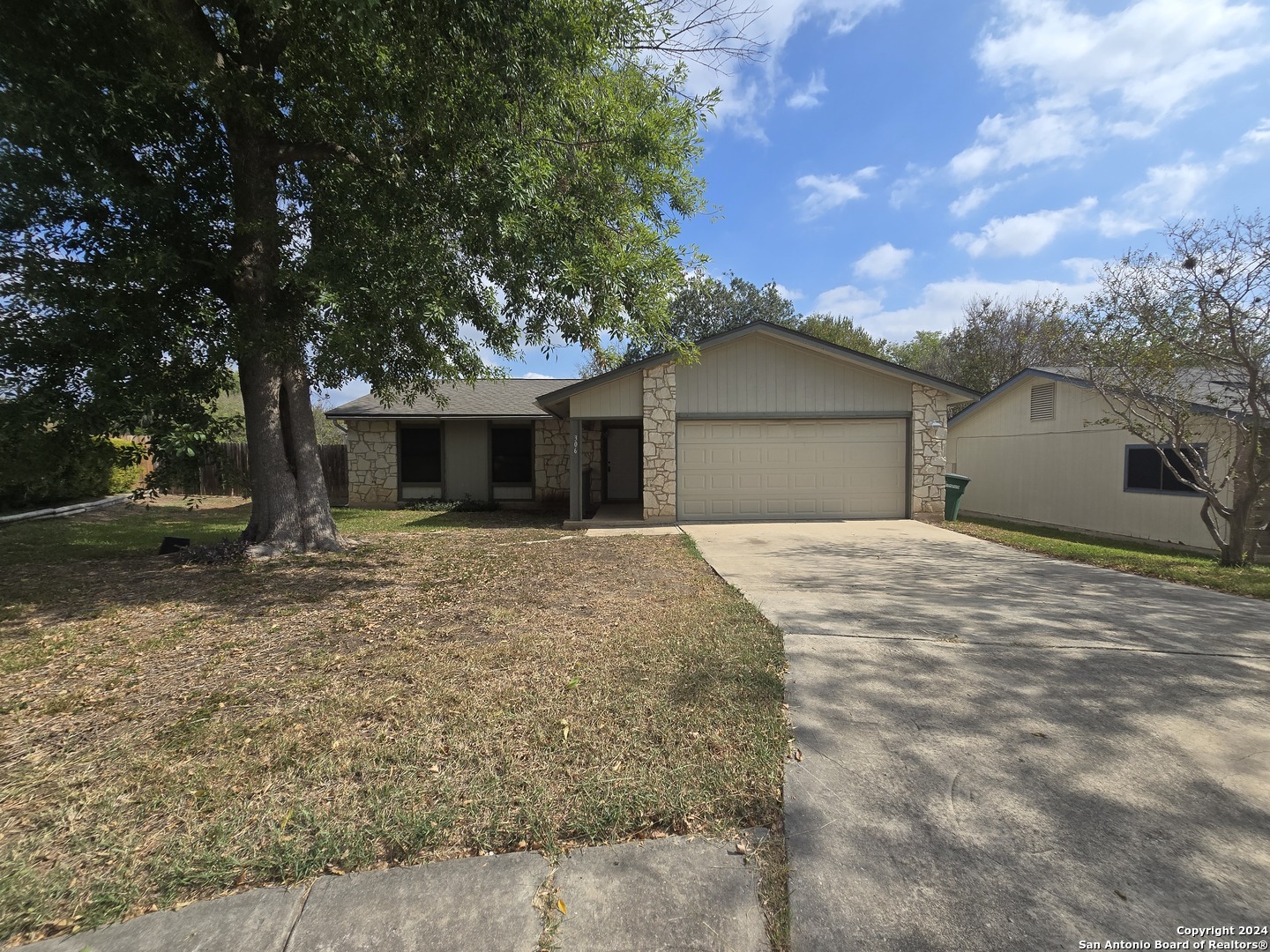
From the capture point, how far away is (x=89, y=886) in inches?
81.4

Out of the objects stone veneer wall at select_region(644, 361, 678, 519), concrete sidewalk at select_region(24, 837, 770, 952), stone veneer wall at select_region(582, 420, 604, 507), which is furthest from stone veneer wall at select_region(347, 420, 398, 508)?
concrete sidewalk at select_region(24, 837, 770, 952)

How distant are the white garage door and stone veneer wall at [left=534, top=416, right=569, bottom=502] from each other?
16.1 ft

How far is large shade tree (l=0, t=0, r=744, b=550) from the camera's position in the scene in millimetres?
5414

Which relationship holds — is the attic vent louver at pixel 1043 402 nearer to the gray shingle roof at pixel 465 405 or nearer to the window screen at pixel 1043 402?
the window screen at pixel 1043 402

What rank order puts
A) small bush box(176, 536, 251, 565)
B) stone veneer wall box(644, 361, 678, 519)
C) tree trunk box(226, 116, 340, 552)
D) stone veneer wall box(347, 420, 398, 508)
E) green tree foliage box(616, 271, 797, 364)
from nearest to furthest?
tree trunk box(226, 116, 340, 552) < small bush box(176, 536, 251, 565) < stone veneer wall box(644, 361, 678, 519) < stone veneer wall box(347, 420, 398, 508) < green tree foliage box(616, 271, 797, 364)

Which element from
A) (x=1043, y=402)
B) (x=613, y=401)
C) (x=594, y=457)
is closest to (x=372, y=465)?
(x=594, y=457)

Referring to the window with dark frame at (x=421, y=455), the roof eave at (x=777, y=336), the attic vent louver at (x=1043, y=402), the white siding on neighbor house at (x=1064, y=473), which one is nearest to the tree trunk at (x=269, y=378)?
the roof eave at (x=777, y=336)

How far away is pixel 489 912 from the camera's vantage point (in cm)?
198

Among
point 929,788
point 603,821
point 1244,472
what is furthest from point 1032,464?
point 603,821

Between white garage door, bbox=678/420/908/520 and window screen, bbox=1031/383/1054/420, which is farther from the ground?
window screen, bbox=1031/383/1054/420

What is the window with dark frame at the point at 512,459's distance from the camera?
16.2 meters

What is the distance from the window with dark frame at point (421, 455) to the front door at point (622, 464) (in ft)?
15.4

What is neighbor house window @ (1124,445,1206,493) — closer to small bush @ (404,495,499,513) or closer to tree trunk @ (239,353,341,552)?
small bush @ (404,495,499,513)

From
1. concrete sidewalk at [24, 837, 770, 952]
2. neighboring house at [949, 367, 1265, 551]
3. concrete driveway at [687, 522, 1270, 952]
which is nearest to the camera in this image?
concrete sidewalk at [24, 837, 770, 952]
